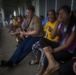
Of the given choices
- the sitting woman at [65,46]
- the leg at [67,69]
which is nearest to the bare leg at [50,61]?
the sitting woman at [65,46]

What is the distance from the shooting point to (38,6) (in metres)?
8.17

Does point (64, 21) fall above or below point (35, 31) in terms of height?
above

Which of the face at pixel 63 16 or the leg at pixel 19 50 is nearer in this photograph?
the face at pixel 63 16

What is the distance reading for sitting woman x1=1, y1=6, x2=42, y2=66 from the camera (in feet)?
11.0

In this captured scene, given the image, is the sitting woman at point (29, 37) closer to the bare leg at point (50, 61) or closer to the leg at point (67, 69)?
the bare leg at point (50, 61)

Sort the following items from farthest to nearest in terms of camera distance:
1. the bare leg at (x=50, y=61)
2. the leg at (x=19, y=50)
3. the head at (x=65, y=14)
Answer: the leg at (x=19, y=50) → the head at (x=65, y=14) → the bare leg at (x=50, y=61)

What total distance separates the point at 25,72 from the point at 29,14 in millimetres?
1204

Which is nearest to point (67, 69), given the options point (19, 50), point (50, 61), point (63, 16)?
point (50, 61)

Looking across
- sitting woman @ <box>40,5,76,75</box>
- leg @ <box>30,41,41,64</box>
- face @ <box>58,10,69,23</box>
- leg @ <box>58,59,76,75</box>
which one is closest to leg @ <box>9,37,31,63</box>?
leg @ <box>30,41,41,64</box>

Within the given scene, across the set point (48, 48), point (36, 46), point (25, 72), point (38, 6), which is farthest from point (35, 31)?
point (38, 6)

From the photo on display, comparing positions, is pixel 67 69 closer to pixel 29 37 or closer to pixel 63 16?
pixel 63 16

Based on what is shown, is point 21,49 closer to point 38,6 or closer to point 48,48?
point 48,48

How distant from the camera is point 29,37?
3414mm

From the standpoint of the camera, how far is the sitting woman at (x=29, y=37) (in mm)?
3339
